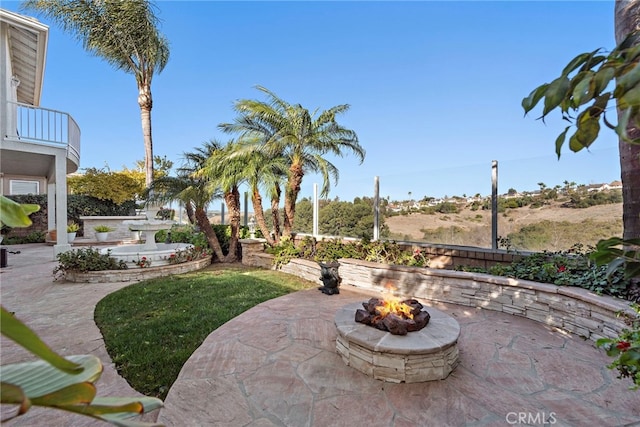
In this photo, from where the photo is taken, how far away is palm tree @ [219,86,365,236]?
26.9 feet

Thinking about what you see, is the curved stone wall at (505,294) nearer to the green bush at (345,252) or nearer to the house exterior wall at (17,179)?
the green bush at (345,252)

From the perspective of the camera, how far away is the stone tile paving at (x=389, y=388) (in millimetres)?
2354

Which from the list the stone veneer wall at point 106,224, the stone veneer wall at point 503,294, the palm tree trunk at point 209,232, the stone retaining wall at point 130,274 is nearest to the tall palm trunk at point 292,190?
the stone veneer wall at point 503,294

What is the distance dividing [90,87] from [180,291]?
12574 millimetres

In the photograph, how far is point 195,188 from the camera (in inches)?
343

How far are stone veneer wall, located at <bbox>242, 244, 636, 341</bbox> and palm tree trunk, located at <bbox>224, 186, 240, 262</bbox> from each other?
3422 millimetres

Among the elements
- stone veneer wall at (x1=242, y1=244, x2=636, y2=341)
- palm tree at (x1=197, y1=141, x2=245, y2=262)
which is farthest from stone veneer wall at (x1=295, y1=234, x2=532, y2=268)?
palm tree at (x1=197, y1=141, x2=245, y2=262)

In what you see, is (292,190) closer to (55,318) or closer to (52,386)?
(55,318)

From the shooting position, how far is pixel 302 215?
938 centimetres

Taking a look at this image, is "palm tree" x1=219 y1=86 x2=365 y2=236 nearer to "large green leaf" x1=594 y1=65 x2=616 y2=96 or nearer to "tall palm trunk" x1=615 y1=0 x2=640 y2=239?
"tall palm trunk" x1=615 y1=0 x2=640 y2=239

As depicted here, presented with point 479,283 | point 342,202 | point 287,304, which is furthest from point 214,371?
point 342,202

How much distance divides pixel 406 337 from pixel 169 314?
3.62 metres

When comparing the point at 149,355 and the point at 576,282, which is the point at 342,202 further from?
the point at 149,355

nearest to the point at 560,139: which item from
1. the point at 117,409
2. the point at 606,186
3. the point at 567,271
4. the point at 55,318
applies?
the point at 117,409
